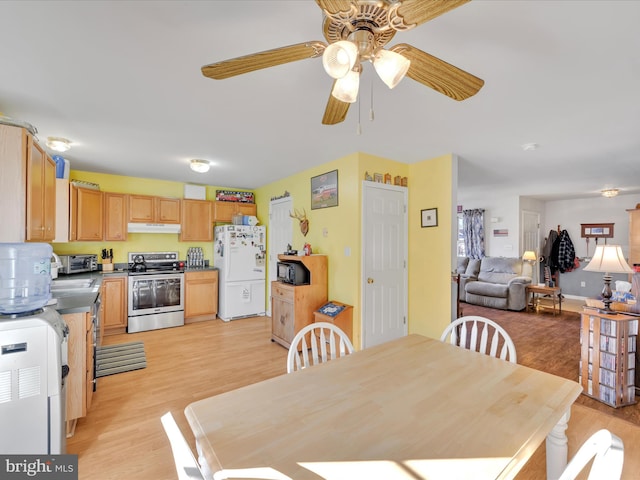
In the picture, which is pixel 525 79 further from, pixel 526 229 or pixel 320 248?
pixel 526 229

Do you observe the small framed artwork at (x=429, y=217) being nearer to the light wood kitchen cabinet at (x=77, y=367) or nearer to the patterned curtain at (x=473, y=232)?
the light wood kitchen cabinet at (x=77, y=367)

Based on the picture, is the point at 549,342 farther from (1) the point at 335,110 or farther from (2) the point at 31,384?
(2) the point at 31,384

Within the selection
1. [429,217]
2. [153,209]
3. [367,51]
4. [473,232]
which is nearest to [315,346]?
[367,51]

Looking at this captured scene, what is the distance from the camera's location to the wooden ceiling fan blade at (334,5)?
0.87 metres

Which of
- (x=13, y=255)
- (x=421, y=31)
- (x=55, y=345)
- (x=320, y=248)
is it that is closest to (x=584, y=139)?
(x=421, y=31)

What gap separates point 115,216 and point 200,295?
5.75 feet

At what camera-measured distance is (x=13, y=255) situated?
208 cm

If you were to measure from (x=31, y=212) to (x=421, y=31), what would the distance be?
8.21 feet

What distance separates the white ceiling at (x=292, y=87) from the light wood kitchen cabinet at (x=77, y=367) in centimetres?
160

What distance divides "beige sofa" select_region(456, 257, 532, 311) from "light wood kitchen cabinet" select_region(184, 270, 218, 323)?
4.36 metres

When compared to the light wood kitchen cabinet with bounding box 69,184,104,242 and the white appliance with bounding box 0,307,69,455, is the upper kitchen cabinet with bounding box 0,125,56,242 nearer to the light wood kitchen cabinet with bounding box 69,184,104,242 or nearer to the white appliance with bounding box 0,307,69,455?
the white appliance with bounding box 0,307,69,455

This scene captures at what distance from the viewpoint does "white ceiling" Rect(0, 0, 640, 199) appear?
133cm

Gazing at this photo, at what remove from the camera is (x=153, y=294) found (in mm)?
4430

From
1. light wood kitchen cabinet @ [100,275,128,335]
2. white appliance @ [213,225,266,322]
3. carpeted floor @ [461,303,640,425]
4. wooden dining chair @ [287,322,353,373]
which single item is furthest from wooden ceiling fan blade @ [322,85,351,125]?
light wood kitchen cabinet @ [100,275,128,335]
